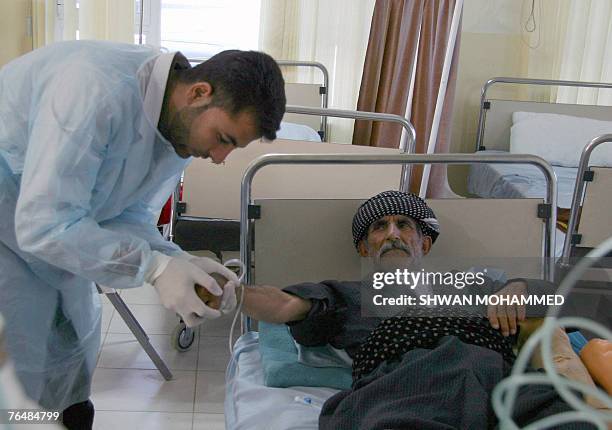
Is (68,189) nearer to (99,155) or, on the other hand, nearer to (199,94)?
(99,155)

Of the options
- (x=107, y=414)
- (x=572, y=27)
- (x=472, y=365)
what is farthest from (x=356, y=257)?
(x=572, y=27)

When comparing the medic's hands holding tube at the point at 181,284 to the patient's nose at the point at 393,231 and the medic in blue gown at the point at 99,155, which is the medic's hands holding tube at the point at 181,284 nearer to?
the medic in blue gown at the point at 99,155

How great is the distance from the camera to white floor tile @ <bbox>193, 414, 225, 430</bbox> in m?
2.48

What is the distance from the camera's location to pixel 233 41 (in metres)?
4.41

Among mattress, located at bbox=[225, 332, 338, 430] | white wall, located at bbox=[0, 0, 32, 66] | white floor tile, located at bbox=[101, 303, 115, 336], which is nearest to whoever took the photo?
mattress, located at bbox=[225, 332, 338, 430]

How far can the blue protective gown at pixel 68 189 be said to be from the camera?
139 cm

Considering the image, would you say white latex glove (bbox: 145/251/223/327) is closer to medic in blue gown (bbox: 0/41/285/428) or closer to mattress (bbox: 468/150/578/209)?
medic in blue gown (bbox: 0/41/285/428)

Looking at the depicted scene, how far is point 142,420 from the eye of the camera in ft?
8.14

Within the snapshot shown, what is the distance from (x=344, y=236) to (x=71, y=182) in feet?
3.57

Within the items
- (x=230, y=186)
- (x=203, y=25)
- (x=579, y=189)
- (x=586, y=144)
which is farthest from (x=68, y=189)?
(x=203, y=25)

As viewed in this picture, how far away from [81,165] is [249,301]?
0.66m

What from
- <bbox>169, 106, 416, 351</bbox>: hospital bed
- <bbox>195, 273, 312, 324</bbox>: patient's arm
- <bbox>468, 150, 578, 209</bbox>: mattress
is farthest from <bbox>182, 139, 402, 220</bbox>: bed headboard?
<bbox>468, 150, 578, 209</bbox>: mattress

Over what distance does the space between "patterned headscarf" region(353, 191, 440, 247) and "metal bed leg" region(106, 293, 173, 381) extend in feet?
3.07

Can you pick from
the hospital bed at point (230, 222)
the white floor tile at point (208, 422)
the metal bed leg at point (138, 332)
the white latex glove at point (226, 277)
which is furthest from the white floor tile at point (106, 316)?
the white latex glove at point (226, 277)
